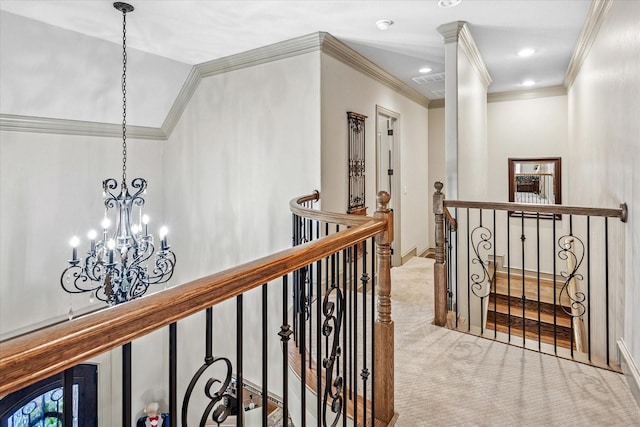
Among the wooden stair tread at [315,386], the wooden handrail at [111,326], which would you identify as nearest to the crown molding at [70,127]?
the wooden stair tread at [315,386]

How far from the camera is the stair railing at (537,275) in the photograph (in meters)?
2.51

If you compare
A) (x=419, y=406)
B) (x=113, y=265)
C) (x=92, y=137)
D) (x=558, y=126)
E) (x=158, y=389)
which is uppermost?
(x=558, y=126)

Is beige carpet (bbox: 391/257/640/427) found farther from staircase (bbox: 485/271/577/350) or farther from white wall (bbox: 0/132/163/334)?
white wall (bbox: 0/132/163/334)

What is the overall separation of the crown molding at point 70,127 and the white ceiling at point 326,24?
107 cm

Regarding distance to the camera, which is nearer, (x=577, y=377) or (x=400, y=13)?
(x=577, y=377)

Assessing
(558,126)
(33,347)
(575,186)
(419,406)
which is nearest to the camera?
(33,347)

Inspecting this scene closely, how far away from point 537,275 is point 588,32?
2.29 metres

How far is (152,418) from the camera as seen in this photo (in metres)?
4.91

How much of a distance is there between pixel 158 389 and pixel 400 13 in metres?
5.52

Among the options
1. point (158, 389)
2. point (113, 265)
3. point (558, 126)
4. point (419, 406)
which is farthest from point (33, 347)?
point (558, 126)

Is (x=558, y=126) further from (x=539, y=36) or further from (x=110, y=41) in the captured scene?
(x=110, y=41)

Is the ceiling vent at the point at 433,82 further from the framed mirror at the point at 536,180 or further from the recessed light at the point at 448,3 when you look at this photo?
the recessed light at the point at 448,3

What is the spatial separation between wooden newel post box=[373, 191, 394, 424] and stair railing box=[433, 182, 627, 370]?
1216 mm

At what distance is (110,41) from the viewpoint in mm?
3766
